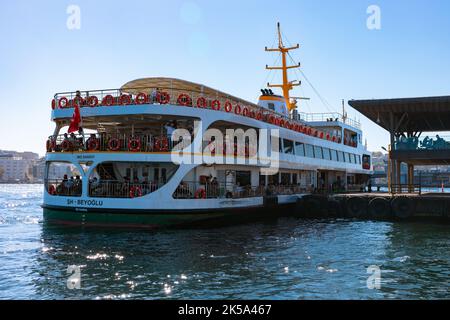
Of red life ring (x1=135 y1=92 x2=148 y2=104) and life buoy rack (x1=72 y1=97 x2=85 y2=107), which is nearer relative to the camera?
red life ring (x1=135 y1=92 x2=148 y2=104)

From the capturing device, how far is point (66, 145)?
22578 millimetres

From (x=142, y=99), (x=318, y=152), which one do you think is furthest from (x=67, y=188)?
(x=318, y=152)

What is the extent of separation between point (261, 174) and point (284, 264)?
1551 cm

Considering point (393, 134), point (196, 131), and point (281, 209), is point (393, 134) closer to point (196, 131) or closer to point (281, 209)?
point (281, 209)

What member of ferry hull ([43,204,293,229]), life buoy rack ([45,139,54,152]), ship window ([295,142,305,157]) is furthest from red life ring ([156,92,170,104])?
ship window ([295,142,305,157])

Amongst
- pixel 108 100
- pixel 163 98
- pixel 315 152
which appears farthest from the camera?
pixel 315 152

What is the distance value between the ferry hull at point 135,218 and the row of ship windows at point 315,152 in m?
10.6

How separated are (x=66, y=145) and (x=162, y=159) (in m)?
5.22

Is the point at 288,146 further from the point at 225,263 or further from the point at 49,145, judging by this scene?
the point at 225,263

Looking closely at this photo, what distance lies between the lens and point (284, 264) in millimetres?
14531

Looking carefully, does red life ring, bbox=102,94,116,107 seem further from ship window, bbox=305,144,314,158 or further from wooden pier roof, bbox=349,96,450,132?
ship window, bbox=305,144,314,158

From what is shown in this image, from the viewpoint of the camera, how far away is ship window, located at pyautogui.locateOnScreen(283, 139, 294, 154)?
32219mm

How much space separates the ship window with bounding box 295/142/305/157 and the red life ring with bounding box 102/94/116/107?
16.1m

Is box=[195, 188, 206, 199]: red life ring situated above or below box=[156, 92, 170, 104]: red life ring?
below
